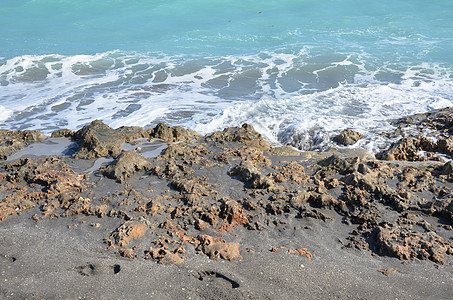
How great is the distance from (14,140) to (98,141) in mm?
1485

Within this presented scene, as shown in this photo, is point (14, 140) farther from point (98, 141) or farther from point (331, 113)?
point (331, 113)

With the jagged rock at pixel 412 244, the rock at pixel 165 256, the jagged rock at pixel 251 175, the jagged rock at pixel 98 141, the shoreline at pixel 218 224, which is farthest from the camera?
the jagged rock at pixel 98 141

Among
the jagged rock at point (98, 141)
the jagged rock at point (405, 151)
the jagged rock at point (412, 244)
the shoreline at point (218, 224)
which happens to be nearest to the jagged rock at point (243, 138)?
the shoreline at point (218, 224)

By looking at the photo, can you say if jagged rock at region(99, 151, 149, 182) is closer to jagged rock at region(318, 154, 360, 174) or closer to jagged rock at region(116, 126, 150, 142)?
jagged rock at region(116, 126, 150, 142)

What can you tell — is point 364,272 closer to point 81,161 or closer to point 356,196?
point 356,196

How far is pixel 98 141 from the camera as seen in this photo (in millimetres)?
5312

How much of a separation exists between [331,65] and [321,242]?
12.5 meters

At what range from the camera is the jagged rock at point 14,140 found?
5.26 metres

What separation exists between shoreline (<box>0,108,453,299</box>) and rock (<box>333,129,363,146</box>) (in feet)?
4.97

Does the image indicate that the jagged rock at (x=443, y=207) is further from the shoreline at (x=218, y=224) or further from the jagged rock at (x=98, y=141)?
the jagged rock at (x=98, y=141)

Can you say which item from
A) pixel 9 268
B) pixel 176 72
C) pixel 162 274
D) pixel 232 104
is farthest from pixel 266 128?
pixel 176 72

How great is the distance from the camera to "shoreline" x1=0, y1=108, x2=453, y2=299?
2.99 m

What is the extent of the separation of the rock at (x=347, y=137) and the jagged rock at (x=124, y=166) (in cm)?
413

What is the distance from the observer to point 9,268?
10.0 ft
